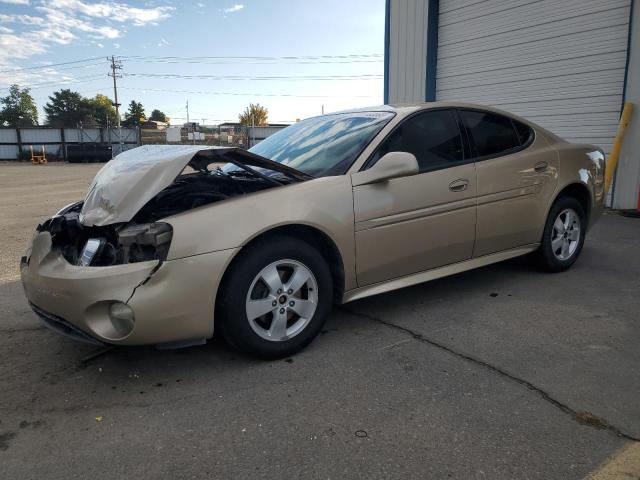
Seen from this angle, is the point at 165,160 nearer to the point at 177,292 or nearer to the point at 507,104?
the point at 177,292

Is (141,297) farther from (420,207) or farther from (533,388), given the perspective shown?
(533,388)

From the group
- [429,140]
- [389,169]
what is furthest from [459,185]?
[389,169]

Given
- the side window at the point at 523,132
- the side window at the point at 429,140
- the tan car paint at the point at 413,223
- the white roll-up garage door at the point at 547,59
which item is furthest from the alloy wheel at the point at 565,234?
the white roll-up garage door at the point at 547,59

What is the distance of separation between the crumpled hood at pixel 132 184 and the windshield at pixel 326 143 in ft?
2.61

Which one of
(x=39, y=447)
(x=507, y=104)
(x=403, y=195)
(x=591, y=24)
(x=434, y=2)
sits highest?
(x=434, y=2)

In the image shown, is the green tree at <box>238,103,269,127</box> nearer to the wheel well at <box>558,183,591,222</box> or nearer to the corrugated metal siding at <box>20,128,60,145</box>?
the corrugated metal siding at <box>20,128,60,145</box>

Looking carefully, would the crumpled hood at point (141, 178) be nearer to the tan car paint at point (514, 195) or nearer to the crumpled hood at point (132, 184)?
the crumpled hood at point (132, 184)

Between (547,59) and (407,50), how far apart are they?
3402 mm

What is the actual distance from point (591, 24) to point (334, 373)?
7852mm

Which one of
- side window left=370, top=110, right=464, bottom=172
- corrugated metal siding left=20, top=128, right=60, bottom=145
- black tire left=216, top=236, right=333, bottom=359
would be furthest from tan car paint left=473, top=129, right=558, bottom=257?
corrugated metal siding left=20, top=128, right=60, bottom=145

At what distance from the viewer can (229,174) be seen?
3.46 metres

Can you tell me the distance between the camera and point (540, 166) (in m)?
4.11

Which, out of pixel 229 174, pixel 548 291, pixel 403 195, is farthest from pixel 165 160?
pixel 548 291

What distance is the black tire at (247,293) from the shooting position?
2.65m
